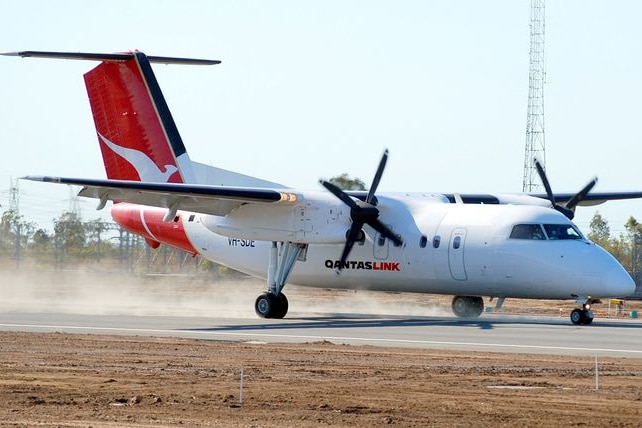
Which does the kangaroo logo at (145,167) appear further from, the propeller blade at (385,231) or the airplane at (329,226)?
the propeller blade at (385,231)

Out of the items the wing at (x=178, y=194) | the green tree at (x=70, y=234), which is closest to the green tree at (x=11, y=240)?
the green tree at (x=70, y=234)

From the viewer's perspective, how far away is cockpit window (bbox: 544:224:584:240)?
95.3ft

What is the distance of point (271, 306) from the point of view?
104 feet

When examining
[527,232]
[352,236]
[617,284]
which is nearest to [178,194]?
[352,236]

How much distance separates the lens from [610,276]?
2780 centimetres

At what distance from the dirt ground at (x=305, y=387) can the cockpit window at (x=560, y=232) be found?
29.8 ft

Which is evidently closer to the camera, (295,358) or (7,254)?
(295,358)

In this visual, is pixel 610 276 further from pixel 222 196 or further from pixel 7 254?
pixel 7 254

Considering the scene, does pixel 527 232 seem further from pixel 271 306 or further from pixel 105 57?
pixel 105 57

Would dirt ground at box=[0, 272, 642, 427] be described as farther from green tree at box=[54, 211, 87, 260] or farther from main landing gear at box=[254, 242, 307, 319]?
green tree at box=[54, 211, 87, 260]

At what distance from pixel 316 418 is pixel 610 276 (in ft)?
54.0

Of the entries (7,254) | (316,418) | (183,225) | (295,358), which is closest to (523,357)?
(295,358)

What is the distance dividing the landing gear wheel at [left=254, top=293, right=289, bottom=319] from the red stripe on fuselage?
4382 millimetres

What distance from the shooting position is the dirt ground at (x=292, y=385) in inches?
509
